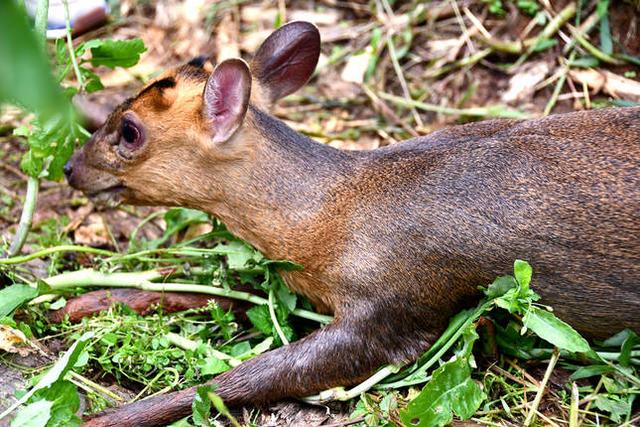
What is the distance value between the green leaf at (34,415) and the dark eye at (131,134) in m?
1.54

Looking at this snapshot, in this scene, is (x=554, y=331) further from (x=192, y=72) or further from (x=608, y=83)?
(x=608, y=83)

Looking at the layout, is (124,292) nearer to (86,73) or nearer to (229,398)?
(229,398)

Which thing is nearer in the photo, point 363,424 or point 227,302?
point 363,424

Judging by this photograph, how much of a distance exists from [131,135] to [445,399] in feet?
6.99

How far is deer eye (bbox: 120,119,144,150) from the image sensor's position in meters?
4.34

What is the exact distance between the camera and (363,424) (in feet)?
12.2

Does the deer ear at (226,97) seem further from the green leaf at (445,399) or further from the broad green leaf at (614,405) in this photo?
the broad green leaf at (614,405)

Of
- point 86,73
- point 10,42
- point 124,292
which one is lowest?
point 124,292

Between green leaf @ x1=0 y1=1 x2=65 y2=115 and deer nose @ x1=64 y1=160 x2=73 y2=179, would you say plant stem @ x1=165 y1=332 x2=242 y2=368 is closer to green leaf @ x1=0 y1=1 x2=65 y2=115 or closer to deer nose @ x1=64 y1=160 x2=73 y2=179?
deer nose @ x1=64 y1=160 x2=73 y2=179

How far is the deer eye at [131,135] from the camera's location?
434 centimetres

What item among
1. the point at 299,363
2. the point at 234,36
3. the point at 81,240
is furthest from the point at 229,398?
the point at 234,36

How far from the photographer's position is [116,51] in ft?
16.1

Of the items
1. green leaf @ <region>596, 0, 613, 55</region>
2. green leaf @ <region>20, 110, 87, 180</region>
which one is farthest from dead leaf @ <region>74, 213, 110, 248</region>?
green leaf @ <region>596, 0, 613, 55</region>

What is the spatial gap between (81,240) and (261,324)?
5.47 ft
